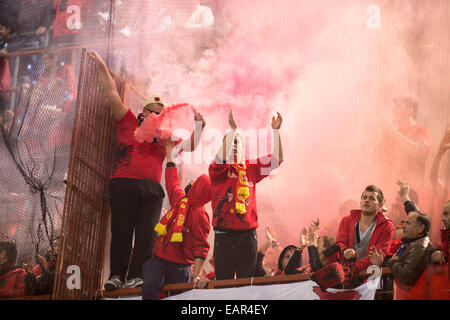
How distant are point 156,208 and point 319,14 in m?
1.91

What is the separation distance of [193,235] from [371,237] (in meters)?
1.24

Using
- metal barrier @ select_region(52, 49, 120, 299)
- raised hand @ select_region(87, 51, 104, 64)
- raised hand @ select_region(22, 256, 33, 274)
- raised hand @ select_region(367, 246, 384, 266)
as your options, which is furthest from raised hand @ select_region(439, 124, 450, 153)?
raised hand @ select_region(22, 256, 33, 274)

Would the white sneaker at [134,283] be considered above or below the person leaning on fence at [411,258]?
below

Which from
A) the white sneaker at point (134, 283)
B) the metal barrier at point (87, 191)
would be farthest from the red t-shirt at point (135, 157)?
the white sneaker at point (134, 283)

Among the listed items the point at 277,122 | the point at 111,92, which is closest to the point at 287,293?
the point at 277,122

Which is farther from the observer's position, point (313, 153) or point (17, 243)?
point (17, 243)

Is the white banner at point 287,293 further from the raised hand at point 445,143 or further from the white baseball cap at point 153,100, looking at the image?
the white baseball cap at point 153,100

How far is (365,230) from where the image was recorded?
3762mm

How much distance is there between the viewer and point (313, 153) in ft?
13.5

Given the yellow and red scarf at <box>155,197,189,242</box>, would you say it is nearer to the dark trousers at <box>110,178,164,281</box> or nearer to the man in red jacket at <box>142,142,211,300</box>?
the man in red jacket at <box>142,142,211,300</box>

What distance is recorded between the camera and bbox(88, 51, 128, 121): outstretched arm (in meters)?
4.40

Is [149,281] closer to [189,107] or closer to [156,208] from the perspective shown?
[156,208]

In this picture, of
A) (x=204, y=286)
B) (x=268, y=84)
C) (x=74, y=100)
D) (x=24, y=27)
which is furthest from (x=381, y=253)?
(x=24, y=27)

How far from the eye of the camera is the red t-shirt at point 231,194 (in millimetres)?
3936
